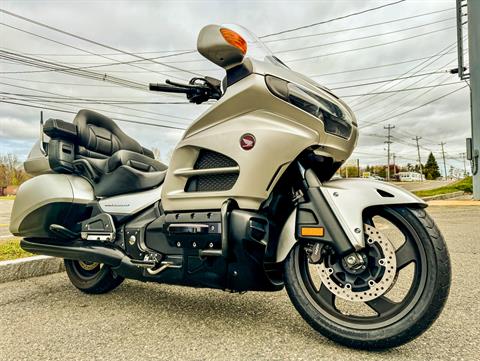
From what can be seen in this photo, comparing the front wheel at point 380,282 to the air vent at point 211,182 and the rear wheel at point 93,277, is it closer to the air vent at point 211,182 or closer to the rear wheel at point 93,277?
the air vent at point 211,182

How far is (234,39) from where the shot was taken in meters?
1.90

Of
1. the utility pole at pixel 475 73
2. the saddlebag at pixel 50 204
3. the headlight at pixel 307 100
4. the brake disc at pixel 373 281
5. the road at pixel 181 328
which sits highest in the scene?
the utility pole at pixel 475 73

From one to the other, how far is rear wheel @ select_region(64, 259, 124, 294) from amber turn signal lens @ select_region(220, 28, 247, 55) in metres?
1.85

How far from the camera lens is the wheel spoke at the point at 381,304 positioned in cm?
178

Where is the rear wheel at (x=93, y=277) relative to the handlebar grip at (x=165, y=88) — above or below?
below

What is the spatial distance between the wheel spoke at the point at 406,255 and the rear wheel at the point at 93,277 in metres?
2.01

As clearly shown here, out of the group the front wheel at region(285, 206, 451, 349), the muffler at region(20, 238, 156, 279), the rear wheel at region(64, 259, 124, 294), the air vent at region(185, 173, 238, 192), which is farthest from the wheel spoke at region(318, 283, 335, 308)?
the rear wheel at region(64, 259, 124, 294)

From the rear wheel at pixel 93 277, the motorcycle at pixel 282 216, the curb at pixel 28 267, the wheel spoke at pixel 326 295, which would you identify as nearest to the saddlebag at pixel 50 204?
the rear wheel at pixel 93 277

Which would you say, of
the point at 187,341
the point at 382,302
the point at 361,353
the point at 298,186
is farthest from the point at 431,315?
the point at 187,341

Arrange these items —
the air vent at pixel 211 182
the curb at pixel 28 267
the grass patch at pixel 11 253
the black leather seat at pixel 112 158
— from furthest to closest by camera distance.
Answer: the grass patch at pixel 11 253 → the curb at pixel 28 267 → the black leather seat at pixel 112 158 → the air vent at pixel 211 182

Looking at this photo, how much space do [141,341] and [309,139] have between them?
1.34 m

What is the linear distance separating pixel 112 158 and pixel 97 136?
17.1 inches

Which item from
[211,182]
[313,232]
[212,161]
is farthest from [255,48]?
[313,232]

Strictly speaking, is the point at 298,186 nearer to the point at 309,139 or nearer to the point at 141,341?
the point at 309,139
